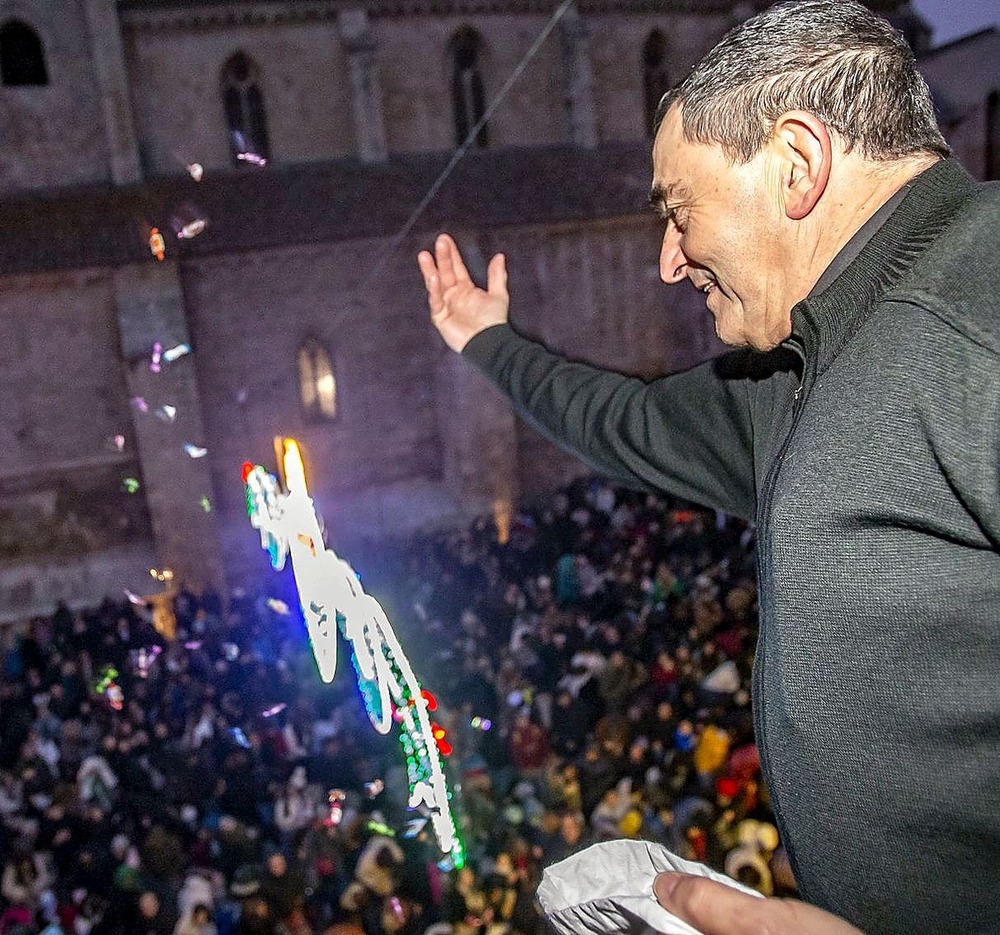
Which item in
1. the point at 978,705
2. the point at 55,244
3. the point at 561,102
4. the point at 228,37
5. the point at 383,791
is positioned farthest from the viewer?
the point at 561,102

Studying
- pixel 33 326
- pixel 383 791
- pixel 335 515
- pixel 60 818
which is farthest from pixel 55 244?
pixel 383 791

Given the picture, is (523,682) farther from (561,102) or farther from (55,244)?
(561,102)

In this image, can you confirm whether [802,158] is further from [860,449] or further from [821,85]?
[860,449]

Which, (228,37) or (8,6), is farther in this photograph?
(228,37)

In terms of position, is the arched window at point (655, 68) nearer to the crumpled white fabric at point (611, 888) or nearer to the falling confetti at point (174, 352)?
the falling confetti at point (174, 352)

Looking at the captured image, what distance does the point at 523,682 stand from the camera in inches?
366

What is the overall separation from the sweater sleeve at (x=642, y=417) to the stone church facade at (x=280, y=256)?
44.0 ft

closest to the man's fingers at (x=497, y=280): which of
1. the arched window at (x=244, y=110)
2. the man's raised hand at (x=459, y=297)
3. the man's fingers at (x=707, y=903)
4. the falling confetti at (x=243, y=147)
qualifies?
the man's raised hand at (x=459, y=297)

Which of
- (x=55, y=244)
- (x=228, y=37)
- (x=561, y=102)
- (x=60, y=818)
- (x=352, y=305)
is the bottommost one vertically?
(x=60, y=818)

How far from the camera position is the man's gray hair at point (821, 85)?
1.23 meters

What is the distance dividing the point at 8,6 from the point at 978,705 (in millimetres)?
18702

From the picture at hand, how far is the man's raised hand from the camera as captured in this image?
2.66 m

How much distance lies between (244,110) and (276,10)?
1895 millimetres

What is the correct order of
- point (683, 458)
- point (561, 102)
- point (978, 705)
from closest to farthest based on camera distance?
point (978, 705) → point (683, 458) → point (561, 102)
